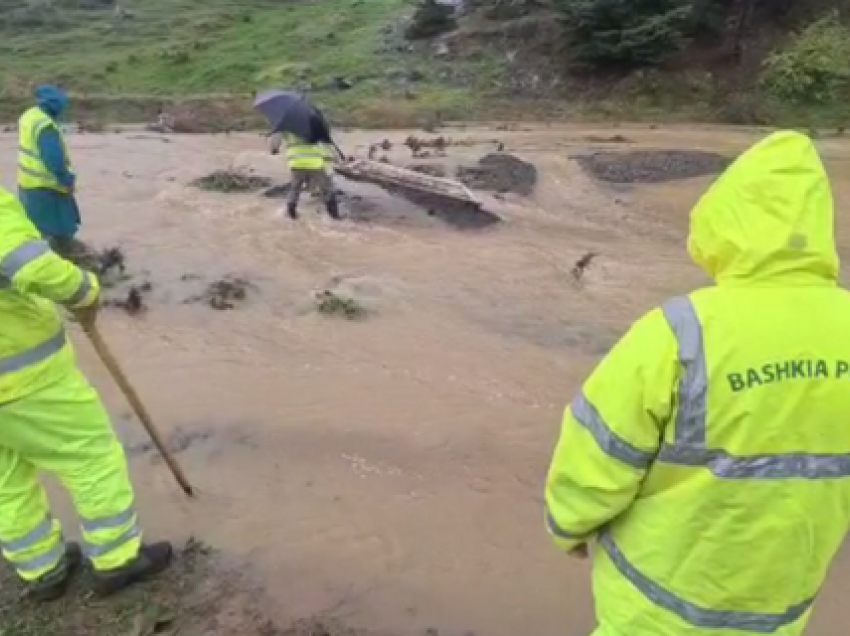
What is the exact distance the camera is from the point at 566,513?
2387 millimetres

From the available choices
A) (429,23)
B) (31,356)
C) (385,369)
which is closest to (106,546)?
(31,356)

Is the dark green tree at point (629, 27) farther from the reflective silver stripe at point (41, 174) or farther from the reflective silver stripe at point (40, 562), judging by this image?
the reflective silver stripe at point (40, 562)

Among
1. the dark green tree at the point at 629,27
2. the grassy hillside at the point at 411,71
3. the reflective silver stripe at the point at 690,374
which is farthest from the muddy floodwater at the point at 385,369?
the dark green tree at the point at 629,27

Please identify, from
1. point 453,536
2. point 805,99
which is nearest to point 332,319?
point 453,536

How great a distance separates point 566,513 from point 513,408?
13.6 feet

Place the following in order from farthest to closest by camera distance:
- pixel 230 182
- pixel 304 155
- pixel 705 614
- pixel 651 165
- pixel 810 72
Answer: pixel 810 72 < pixel 651 165 < pixel 230 182 < pixel 304 155 < pixel 705 614

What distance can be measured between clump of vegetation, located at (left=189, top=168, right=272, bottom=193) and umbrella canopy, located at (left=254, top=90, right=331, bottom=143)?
7.07 ft

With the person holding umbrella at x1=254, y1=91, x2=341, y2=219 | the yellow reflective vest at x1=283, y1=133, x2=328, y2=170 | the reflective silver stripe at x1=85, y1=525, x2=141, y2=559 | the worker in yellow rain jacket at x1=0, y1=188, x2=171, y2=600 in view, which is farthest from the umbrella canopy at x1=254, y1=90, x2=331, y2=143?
the reflective silver stripe at x1=85, y1=525, x2=141, y2=559

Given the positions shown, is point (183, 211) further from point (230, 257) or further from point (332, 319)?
point (332, 319)

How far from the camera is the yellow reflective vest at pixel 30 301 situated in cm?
361

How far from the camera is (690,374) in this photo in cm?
210

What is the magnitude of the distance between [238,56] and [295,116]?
12.8 metres

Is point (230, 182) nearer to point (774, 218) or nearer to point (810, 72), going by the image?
point (810, 72)

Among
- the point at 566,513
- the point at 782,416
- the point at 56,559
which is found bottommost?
the point at 56,559
